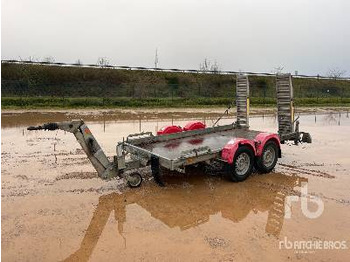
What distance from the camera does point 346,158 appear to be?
39.1ft

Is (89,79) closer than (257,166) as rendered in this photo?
No

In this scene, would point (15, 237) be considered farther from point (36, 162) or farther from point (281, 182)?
point (281, 182)

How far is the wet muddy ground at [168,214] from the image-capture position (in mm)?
5727

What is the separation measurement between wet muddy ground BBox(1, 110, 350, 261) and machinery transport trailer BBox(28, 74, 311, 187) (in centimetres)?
47

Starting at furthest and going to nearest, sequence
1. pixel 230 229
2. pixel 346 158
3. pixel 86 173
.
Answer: pixel 346 158
pixel 86 173
pixel 230 229

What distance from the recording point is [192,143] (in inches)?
389

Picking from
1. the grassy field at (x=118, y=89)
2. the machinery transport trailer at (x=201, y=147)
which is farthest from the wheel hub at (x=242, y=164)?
the grassy field at (x=118, y=89)

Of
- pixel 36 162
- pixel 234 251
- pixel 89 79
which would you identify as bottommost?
pixel 234 251

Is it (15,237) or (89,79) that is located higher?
(89,79)

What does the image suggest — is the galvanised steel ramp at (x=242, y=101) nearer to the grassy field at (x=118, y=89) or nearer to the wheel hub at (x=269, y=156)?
the wheel hub at (x=269, y=156)

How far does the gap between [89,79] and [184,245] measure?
122ft

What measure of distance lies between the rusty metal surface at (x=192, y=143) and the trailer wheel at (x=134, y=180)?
701 millimetres

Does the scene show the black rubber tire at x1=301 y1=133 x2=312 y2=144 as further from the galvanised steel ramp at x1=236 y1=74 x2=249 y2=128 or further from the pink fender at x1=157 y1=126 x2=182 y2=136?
the pink fender at x1=157 y1=126 x2=182 y2=136

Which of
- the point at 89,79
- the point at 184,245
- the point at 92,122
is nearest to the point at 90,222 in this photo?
the point at 184,245
